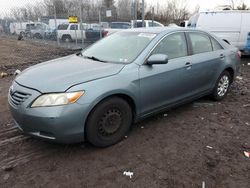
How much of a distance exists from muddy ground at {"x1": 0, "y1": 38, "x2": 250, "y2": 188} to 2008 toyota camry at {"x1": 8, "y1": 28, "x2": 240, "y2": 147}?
0.32m

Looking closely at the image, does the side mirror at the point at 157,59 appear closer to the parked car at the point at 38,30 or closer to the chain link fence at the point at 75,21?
the chain link fence at the point at 75,21

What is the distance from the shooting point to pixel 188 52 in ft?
14.5

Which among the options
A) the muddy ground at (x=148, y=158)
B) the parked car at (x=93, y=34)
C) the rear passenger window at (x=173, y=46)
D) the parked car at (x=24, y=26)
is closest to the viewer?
the muddy ground at (x=148, y=158)

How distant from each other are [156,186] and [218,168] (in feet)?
2.84

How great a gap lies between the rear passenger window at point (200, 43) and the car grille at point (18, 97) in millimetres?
2983

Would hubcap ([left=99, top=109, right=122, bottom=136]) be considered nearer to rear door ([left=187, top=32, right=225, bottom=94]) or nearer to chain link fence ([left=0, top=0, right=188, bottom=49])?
rear door ([left=187, top=32, right=225, bottom=94])

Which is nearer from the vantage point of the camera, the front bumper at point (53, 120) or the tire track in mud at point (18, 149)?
the front bumper at point (53, 120)

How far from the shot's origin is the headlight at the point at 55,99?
297 cm

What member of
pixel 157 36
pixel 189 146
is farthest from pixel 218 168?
pixel 157 36

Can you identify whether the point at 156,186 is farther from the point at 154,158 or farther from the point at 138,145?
the point at 138,145

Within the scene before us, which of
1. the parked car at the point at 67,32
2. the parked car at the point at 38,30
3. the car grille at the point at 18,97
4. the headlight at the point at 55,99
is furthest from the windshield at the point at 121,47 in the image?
the parked car at the point at 67,32

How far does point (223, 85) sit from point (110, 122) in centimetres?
307

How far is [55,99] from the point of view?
2.98m

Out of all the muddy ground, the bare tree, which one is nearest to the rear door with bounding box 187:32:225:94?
the muddy ground
